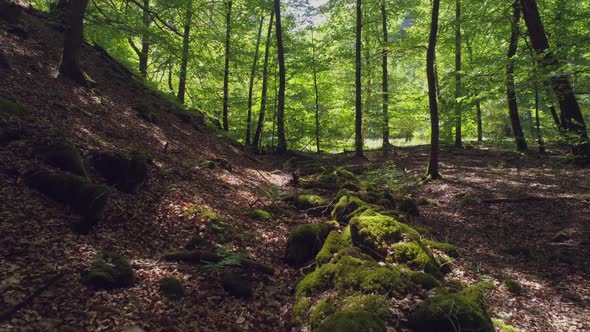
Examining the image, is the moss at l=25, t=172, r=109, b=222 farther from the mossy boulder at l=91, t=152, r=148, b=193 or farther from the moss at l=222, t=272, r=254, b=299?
the moss at l=222, t=272, r=254, b=299

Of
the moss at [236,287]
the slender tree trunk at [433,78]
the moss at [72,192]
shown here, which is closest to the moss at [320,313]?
the moss at [236,287]

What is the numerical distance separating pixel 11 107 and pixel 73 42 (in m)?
3.92

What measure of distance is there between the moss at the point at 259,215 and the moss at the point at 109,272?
12.9 ft

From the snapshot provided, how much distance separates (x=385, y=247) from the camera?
18.7 feet

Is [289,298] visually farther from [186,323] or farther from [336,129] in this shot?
[336,129]

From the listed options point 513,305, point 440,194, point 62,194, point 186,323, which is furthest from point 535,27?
point 62,194

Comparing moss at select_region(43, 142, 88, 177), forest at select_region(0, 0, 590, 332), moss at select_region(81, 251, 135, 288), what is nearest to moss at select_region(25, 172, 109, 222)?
forest at select_region(0, 0, 590, 332)

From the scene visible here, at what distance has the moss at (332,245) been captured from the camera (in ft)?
18.6

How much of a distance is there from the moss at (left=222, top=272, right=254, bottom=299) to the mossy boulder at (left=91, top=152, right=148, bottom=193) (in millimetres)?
3264

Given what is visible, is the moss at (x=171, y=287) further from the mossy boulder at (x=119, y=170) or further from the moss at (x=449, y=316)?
the moss at (x=449, y=316)

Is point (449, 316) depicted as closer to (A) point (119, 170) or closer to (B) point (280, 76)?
(A) point (119, 170)

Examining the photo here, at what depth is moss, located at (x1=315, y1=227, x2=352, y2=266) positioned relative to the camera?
5.66 meters

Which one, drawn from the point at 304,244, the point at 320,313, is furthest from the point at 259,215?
the point at 320,313

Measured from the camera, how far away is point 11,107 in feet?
21.9
